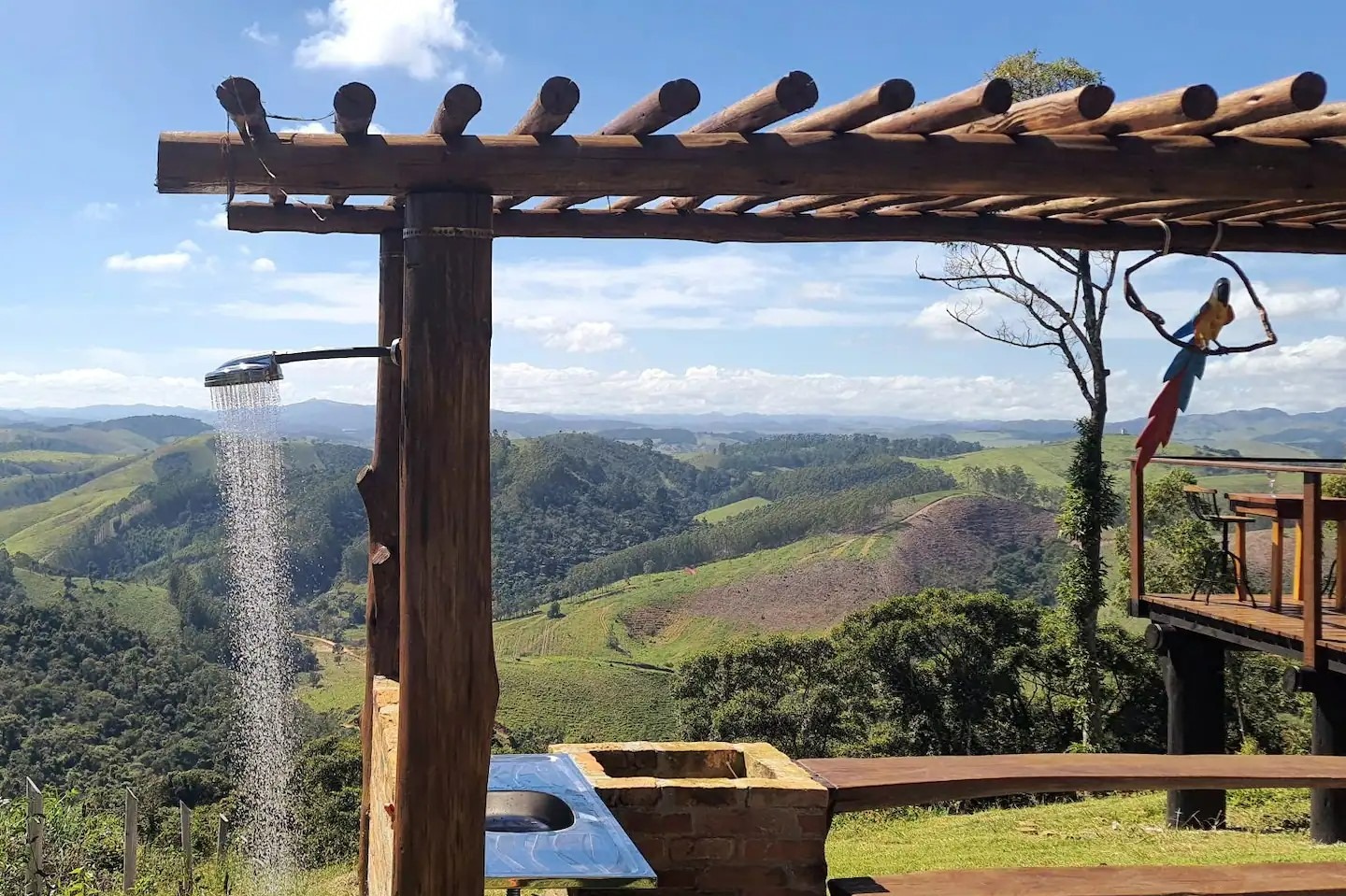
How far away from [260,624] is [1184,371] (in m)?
40.1

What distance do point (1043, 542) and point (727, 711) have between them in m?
30.3

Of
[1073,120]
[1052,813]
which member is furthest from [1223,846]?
[1073,120]

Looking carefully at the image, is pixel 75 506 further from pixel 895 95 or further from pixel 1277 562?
pixel 895 95

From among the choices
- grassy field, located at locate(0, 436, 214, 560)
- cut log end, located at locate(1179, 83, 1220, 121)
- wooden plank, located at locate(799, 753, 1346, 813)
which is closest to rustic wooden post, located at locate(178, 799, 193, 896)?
wooden plank, located at locate(799, 753, 1346, 813)

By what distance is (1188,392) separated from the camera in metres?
2.81

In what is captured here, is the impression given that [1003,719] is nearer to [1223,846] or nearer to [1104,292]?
[1104,292]

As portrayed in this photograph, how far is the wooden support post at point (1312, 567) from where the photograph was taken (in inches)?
210

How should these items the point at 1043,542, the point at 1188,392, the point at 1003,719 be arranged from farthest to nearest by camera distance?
the point at 1043,542
the point at 1003,719
the point at 1188,392

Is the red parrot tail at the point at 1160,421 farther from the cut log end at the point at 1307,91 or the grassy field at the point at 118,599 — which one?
the grassy field at the point at 118,599

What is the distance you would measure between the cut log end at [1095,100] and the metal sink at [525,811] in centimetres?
227

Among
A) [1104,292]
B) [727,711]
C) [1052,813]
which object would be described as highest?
[1104,292]

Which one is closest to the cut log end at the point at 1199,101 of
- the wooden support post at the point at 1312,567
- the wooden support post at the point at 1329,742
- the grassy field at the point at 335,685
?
the wooden support post at the point at 1312,567

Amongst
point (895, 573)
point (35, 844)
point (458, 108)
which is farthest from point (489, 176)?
point (895, 573)

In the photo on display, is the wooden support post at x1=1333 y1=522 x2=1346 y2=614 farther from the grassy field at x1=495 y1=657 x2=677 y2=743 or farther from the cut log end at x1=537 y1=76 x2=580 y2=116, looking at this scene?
the grassy field at x1=495 y1=657 x2=677 y2=743
